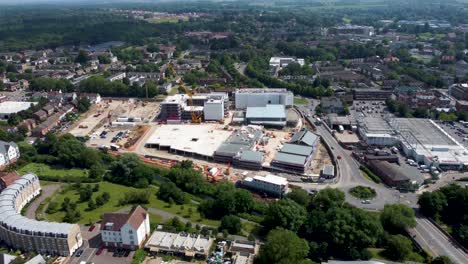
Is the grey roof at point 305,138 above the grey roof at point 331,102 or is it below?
below

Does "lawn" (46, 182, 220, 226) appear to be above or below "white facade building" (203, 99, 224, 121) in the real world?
below

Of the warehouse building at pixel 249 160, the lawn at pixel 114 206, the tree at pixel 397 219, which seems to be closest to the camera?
the tree at pixel 397 219

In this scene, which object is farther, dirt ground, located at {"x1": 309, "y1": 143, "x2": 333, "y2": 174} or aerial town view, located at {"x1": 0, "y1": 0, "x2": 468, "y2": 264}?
dirt ground, located at {"x1": 309, "y1": 143, "x2": 333, "y2": 174}

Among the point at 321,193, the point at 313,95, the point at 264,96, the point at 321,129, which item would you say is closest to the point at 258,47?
the point at 313,95

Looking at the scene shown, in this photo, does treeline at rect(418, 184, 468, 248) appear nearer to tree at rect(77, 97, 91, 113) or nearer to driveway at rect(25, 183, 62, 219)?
driveway at rect(25, 183, 62, 219)

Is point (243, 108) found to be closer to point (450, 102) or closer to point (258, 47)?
point (450, 102)

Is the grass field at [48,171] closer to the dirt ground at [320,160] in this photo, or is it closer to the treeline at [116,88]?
the dirt ground at [320,160]

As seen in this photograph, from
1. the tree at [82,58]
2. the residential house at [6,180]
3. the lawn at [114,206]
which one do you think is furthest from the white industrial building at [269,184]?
the tree at [82,58]

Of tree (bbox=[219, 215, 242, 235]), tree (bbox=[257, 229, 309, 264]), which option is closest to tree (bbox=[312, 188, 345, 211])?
tree (bbox=[257, 229, 309, 264])
